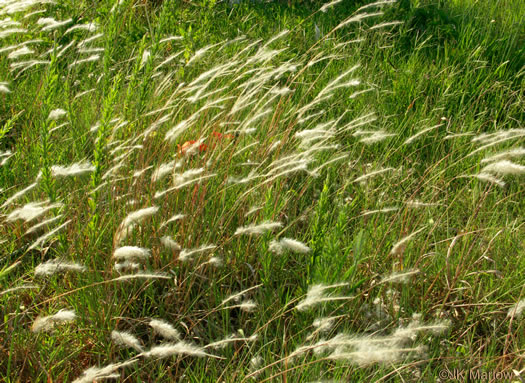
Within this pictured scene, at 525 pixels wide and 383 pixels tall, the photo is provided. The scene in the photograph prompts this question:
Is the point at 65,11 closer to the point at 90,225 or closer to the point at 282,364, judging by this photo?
the point at 90,225

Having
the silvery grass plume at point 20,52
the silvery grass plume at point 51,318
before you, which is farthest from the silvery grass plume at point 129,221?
the silvery grass plume at point 20,52

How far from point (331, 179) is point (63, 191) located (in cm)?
116

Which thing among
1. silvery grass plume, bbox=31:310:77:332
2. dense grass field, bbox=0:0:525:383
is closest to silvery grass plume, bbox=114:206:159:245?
dense grass field, bbox=0:0:525:383

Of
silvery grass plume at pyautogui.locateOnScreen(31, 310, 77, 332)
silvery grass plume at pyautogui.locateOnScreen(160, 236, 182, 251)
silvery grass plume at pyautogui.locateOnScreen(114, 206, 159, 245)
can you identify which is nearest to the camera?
silvery grass plume at pyautogui.locateOnScreen(31, 310, 77, 332)

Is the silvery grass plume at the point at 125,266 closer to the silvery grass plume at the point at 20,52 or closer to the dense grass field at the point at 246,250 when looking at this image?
the dense grass field at the point at 246,250

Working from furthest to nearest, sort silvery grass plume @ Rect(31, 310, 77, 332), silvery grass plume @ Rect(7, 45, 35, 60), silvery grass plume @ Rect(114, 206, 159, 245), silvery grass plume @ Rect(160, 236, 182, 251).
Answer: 1. silvery grass plume @ Rect(7, 45, 35, 60)
2. silvery grass plume @ Rect(160, 236, 182, 251)
3. silvery grass plume @ Rect(114, 206, 159, 245)
4. silvery grass plume @ Rect(31, 310, 77, 332)

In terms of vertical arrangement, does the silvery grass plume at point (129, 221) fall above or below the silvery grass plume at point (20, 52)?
below

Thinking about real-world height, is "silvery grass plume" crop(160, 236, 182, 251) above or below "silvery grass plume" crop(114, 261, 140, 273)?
above

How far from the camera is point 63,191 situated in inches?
83.7

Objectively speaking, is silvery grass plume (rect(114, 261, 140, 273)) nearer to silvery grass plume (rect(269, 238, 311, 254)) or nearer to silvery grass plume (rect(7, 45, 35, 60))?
silvery grass plume (rect(269, 238, 311, 254))

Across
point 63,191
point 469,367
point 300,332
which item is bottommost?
point 469,367

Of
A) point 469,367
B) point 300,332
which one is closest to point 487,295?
point 469,367

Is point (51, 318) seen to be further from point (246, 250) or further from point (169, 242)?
point (246, 250)

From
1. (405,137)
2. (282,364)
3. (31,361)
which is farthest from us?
(405,137)
